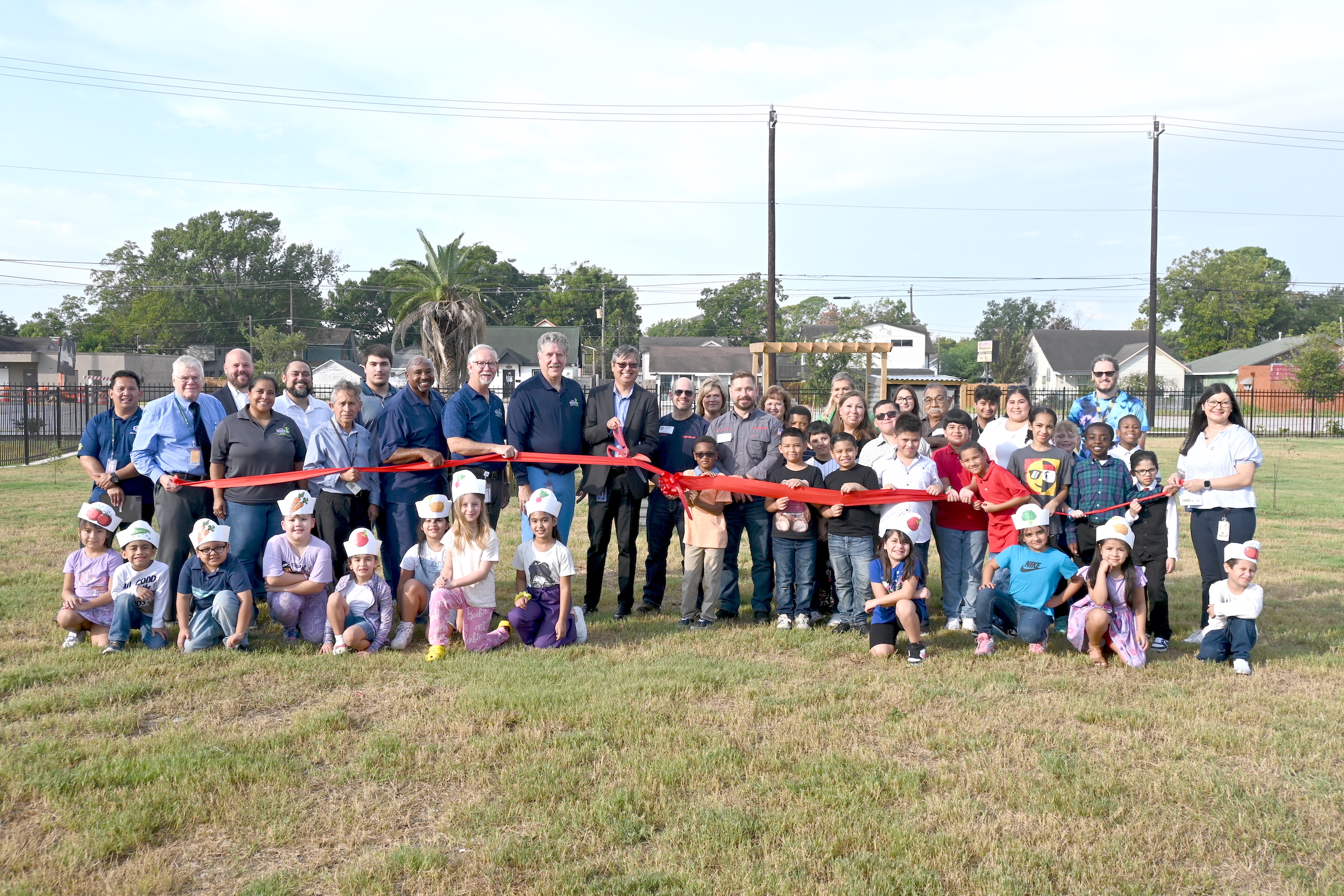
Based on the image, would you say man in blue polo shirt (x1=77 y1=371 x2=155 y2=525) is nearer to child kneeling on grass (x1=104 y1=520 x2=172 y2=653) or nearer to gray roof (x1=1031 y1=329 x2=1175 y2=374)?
child kneeling on grass (x1=104 y1=520 x2=172 y2=653)

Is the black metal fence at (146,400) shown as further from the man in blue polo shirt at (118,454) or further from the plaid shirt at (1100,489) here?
the plaid shirt at (1100,489)

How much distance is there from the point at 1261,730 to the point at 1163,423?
38.6 m

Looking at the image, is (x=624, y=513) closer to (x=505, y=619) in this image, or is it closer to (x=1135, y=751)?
(x=505, y=619)

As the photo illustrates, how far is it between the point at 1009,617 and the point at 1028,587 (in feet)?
1.05

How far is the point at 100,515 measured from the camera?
6582mm

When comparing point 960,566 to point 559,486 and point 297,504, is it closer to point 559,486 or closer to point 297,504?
point 559,486

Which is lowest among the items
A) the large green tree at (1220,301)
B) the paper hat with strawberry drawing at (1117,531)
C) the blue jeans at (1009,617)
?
the blue jeans at (1009,617)

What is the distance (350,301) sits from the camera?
93625 millimetres

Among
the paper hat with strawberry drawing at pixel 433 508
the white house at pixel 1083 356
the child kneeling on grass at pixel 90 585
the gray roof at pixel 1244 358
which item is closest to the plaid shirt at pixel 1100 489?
the paper hat with strawberry drawing at pixel 433 508

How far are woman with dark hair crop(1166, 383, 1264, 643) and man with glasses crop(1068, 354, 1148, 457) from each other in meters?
0.61

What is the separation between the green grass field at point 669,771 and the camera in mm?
3525

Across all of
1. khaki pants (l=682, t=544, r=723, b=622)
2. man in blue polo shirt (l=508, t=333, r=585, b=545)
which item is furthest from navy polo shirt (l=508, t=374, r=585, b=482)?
khaki pants (l=682, t=544, r=723, b=622)

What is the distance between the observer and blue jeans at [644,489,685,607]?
25.0 ft

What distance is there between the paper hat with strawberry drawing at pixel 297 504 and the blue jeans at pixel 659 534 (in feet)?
8.46
